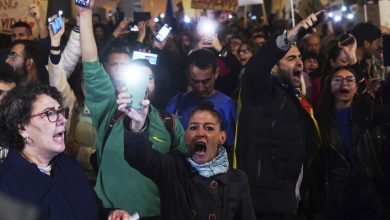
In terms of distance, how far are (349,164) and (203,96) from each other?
4.42 ft

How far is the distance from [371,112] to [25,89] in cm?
326

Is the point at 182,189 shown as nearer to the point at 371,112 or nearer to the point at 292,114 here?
the point at 292,114

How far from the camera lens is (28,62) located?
18.2 feet

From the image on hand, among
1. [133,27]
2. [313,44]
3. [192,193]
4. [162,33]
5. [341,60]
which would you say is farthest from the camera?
[313,44]

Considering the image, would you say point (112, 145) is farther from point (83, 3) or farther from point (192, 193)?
point (83, 3)

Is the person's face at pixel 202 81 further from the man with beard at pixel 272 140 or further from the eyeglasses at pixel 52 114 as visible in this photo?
the eyeglasses at pixel 52 114

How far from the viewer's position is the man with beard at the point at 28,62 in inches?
215

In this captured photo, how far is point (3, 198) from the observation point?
3.79ft

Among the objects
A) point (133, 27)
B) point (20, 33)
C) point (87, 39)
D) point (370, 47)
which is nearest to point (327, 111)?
point (87, 39)

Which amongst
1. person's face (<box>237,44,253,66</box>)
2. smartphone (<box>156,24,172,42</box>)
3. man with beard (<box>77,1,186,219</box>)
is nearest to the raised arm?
man with beard (<box>77,1,186,219</box>)

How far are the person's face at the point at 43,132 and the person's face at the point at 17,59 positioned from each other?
243cm

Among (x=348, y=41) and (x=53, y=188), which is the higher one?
(x=348, y=41)

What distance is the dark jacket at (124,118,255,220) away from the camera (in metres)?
3.42

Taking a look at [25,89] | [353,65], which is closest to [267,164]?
[25,89]
